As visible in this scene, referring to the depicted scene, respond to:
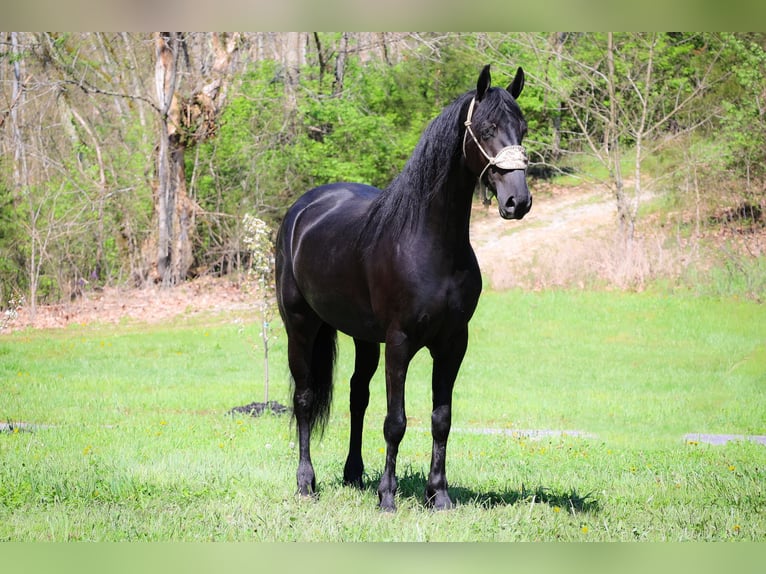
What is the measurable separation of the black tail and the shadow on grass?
1.33 ft

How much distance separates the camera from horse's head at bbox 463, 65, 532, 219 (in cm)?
382

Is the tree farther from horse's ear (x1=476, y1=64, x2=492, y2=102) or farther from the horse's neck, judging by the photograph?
horse's ear (x1=476, y1=64, x2=492, y2=102)

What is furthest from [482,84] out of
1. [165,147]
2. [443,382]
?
[165,147]

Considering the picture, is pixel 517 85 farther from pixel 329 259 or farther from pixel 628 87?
pixel 628 87

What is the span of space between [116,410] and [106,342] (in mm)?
3480

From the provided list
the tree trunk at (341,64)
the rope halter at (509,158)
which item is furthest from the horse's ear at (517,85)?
the tree trunk at (341,64)

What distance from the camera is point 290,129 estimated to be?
52.0 ft

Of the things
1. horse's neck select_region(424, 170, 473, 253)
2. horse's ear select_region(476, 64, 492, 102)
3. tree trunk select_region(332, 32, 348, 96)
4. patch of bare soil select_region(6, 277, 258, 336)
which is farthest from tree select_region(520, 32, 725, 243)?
horse's ear select_region(476, 64, 492, 102)

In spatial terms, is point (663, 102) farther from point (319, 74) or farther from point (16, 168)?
point (16, 168)

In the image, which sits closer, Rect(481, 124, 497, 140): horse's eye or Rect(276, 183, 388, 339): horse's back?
Rect(481, 124, 497, 140): horse's eye

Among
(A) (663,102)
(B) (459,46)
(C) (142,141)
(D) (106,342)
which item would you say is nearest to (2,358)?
(D) (106,342)

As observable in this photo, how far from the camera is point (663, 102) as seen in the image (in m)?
16.4

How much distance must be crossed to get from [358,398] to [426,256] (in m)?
1.29

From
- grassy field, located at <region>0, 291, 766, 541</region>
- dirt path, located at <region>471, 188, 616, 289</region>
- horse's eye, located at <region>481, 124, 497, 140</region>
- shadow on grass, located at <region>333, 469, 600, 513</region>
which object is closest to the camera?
horse's eye, located at <region>481, 124, 497, 140</region>
